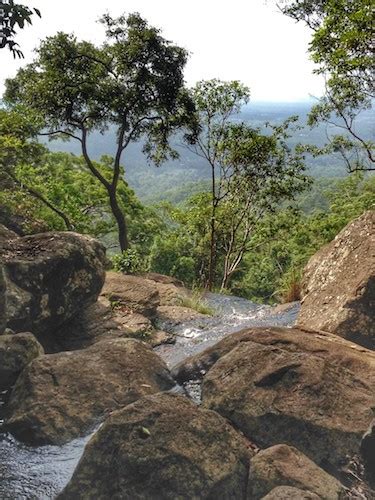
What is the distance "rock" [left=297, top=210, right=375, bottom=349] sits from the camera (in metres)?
9.82

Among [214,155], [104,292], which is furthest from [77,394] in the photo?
[214,155]

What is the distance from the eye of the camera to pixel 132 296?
14.3 metres

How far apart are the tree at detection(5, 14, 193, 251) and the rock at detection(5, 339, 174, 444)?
13.6m

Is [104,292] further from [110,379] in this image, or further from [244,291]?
[244,291]

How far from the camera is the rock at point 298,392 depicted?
637 centimetres

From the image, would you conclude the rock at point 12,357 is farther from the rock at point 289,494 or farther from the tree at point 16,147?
the tree at point 16,147

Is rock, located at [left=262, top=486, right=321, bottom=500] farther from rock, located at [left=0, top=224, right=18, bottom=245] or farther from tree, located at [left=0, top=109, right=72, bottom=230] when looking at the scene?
tree, located at [left=0, top=109, right=72, bottom=230]

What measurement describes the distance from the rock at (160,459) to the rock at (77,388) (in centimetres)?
129

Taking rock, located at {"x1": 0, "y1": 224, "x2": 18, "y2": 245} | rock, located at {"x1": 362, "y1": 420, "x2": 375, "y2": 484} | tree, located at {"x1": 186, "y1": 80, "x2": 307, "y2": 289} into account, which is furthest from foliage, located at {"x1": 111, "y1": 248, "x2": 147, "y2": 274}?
rock, located at {"x1": 362, "y1": 420, "x2": 375, "y2": 484}

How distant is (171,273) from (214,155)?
9.37 metres

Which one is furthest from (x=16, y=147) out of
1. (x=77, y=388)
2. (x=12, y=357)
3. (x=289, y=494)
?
(x=289, y=494)

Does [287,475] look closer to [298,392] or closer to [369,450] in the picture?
[369,450]

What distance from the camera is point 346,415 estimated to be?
6539mm

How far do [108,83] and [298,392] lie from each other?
54.0ft
